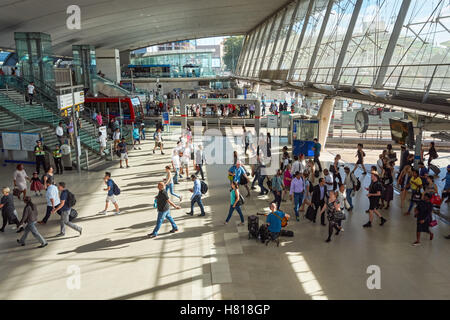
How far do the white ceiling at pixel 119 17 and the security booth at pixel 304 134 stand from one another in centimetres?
1409

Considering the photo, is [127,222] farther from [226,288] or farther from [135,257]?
[226,288]

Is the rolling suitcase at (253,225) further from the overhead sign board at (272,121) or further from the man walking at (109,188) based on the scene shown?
the overhead sign board at (272,121)

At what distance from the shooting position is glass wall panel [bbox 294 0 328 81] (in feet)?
74.8

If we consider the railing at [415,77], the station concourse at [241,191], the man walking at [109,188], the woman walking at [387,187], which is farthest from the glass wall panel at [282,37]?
the man walking at [109,188]

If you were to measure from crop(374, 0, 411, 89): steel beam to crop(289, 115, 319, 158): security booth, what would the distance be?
537 cm

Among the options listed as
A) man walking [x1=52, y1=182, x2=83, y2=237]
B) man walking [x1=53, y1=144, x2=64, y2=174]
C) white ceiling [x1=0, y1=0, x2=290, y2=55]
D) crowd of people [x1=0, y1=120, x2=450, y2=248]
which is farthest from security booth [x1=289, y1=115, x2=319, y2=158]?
white ceiling [x1=0, y1=0, x2=290, y2=55]

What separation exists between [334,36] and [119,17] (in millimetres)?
19505

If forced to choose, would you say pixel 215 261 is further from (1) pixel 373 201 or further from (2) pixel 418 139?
(2) pixel 418 139

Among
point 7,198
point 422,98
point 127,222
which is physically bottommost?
point 127,222

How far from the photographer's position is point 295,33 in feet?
92.3

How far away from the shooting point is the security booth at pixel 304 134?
56.3 ft
